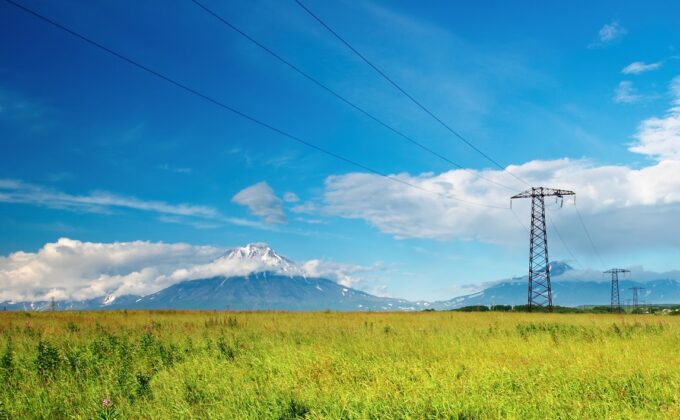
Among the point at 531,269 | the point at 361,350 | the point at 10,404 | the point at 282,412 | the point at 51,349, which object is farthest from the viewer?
the point at 531,269

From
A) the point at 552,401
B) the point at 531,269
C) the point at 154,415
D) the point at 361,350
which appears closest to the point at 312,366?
the point at 361,350

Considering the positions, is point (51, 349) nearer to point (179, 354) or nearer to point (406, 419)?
point (179, 354)

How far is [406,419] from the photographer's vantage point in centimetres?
752

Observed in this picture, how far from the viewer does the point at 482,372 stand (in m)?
10.9

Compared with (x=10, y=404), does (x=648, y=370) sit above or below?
above

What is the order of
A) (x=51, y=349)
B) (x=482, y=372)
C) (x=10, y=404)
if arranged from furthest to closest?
(x=51, y=349)
(x=482, y=372)
(x=10, y=404)

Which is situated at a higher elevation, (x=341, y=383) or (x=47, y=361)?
(x=341, y=383)

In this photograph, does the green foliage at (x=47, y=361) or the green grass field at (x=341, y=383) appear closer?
the green grass field at (x=341, y=383)

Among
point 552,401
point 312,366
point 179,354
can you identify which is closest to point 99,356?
point 179,354

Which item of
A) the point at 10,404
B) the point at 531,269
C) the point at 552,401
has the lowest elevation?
the point at 10,404

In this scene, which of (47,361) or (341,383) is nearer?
(341,383)

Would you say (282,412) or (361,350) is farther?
(361,350)

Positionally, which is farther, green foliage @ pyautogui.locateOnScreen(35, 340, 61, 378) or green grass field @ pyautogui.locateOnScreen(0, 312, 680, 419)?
green foliage @ pyautogui.locateOnScreen(35, 340, 61, 378)

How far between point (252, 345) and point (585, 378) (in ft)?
35.0
